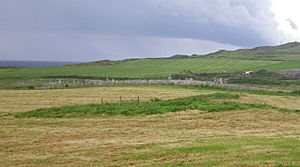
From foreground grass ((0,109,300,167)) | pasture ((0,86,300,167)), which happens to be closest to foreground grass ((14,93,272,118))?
pasture ((0,86,300,167))

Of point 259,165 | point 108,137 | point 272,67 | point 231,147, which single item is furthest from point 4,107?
point 272,67

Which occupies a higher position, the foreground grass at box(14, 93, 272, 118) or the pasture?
the foreground grass at box(14, 93, 272, 118)

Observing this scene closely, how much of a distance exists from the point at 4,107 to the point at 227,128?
26577mm

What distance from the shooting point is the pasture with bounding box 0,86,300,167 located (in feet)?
70.5

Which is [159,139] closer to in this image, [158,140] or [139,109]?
[158,140]

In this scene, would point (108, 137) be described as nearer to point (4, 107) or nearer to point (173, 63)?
point (4, 107)

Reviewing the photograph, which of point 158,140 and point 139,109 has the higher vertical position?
point 139,109

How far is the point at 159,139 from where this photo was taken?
90.7ft

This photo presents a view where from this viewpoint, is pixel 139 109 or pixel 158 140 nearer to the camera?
pixel 158 140

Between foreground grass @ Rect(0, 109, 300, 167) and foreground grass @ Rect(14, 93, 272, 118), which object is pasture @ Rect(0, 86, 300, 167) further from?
foreground grass @ Rect(14, 93, 272, 118)

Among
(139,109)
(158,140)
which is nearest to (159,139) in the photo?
(158,140)

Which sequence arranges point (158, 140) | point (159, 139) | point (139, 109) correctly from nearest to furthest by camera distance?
point (158, 140)
point (159, 139)
point (139, 109)

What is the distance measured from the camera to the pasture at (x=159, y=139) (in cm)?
2148

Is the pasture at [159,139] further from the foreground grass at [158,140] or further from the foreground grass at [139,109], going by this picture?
the foreground grass at [139,109]
